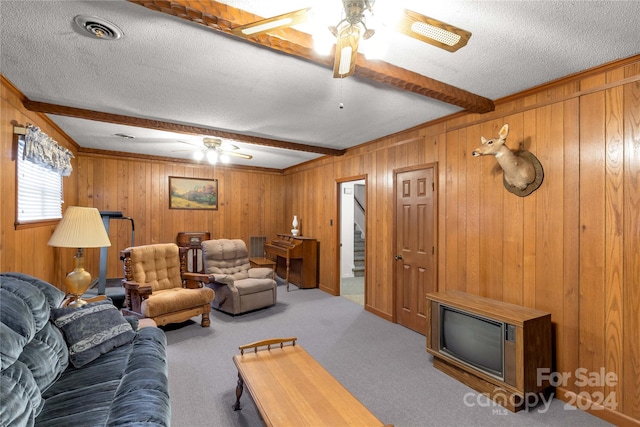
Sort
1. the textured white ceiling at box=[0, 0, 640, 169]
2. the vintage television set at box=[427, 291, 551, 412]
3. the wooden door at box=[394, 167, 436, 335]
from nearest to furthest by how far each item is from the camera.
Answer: the textured white ceiling at box=[0, 0, 640, 169], the vintage television set at box=[427, 291, 551, 412], the wooden door at box=[394, 167, 436, 335]

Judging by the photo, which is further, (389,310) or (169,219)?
(169,219)

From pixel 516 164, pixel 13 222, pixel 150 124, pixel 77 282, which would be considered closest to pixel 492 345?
pixel 516 164

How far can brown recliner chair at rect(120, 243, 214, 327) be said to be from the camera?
3.32 meters

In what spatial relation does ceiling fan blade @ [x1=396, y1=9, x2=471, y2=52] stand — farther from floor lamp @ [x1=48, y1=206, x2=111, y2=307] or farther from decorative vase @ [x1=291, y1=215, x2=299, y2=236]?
decorative vase @ [x1=291, y1=215, x2=299, y2=236]

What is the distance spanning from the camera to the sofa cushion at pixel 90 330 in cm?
191

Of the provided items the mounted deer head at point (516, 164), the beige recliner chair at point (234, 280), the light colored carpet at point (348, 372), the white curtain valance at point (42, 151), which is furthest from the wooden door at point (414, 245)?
the white curtain valance at point (42, 151)

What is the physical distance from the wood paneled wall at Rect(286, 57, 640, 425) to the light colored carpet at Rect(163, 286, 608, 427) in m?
0.56

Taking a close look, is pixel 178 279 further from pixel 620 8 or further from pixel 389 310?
pixel 620 8

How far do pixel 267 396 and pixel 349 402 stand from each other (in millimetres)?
457

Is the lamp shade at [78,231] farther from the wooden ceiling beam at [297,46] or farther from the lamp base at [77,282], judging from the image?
the wooden ceiling beam at [297,46]

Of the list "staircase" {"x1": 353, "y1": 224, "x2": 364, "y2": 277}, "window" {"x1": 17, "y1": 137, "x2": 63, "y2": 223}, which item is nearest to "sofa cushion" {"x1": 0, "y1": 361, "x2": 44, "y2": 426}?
"window" {"x1": 17, "y1": 137, "x2": 63, "y2": 223}

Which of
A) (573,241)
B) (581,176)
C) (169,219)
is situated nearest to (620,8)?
(581,176)

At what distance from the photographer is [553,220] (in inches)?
96.0

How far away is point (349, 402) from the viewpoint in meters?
1.66
